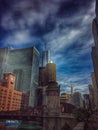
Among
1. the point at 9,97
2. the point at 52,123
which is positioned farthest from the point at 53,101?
the point at 9,97

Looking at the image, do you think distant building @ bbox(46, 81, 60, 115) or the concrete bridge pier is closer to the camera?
the concrete bridge pier

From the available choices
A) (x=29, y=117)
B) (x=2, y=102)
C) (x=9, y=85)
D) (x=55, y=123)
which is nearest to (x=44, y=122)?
(x=55, y=123)

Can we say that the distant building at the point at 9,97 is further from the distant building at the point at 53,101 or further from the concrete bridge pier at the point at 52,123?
the concrete bridge pier at the point at 52,123

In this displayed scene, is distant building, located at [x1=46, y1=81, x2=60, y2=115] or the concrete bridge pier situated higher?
distant building, located at [x1=46, y1=81, x2=60, y2=115]

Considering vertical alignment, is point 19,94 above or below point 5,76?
below

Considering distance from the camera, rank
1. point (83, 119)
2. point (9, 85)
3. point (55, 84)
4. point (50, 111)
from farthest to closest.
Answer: point (9, 85)
point (55, 84)
point (50, 111)
point (83, 119)

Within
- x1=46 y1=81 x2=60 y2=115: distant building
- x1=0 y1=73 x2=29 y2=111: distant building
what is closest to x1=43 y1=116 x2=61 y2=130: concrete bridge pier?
x1=46 y1=81 x2=60 y2=115: distant building

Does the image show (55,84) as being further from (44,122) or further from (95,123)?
(95,123)

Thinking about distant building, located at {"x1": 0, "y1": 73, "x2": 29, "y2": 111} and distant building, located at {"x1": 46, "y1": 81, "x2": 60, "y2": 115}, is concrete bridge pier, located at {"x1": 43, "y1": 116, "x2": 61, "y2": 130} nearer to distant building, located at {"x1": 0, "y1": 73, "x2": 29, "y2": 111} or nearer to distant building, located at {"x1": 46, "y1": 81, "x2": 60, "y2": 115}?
distant building, located at {"x1": 46, "y1": 81, "x2": 60, "y2": 115}

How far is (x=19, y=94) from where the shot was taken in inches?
5423

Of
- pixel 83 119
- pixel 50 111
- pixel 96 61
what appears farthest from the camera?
pixel 96 61

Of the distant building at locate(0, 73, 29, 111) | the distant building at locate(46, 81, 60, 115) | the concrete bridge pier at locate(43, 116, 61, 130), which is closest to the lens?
the concrete bridge pier at locate(43, 116, 61, 130)

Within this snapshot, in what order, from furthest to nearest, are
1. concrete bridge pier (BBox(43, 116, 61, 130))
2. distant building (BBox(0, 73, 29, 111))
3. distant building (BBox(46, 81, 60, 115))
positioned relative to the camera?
distant building (BBox(0, 73, 29, 111))
distant building (BBox(46, 81, 60, 115))
concrete bridge pier (BBox(43, 116, 61, 130))

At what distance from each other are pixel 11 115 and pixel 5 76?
7560 centimetres
